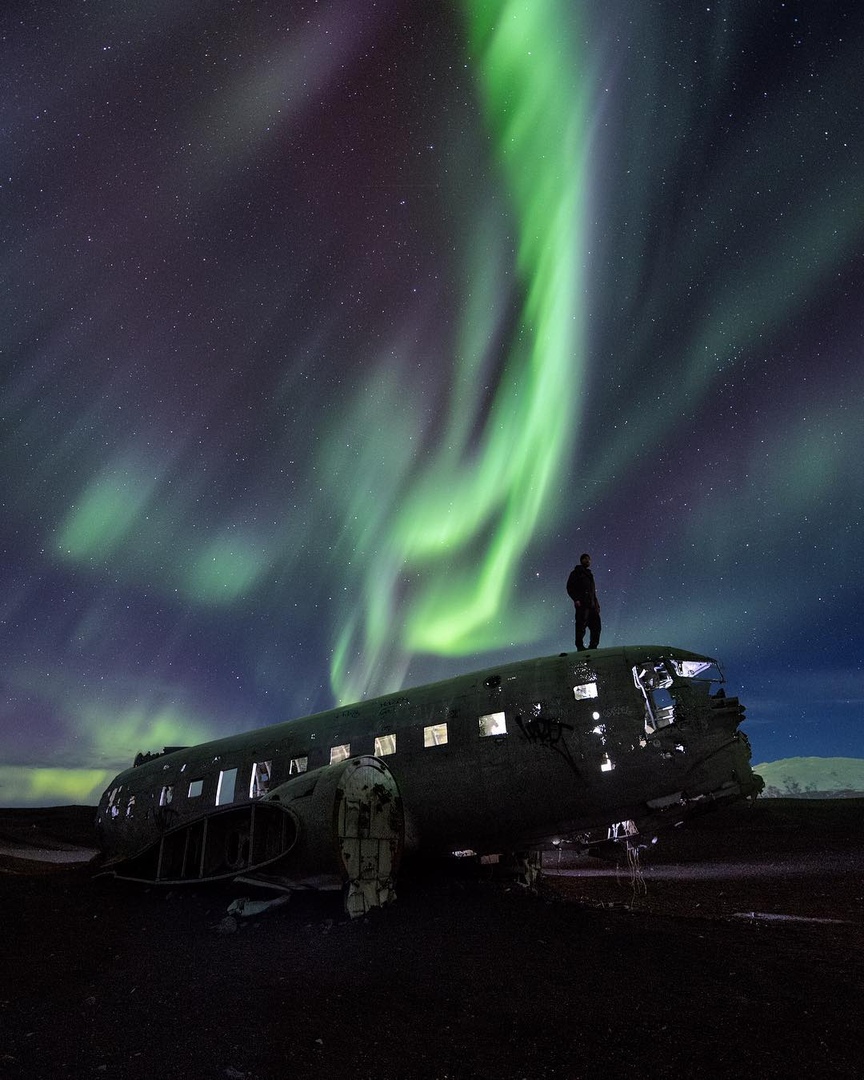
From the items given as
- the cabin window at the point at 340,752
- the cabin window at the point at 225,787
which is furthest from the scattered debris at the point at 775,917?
the cabin window at the point at 225,787

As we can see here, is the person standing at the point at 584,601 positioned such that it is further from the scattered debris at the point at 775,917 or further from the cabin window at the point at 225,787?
the cabin window at the point at 225,787

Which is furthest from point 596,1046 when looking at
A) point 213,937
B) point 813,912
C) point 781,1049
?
point 813,912

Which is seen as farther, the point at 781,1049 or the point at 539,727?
the point at 539,727

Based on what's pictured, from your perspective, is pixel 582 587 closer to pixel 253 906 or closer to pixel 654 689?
pixel 654 689

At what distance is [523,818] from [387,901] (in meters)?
3.75

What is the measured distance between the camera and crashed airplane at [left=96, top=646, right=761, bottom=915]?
48.3 feet

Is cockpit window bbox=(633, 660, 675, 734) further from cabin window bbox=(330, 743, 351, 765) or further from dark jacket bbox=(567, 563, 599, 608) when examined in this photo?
cabin window bbox=(330, 743, 351, 765)

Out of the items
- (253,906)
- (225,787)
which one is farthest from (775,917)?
(225,787)

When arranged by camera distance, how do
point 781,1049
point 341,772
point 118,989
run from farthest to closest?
point 341,772 → point 118,989 → point 781,1049

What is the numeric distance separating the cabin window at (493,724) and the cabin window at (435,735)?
118cm

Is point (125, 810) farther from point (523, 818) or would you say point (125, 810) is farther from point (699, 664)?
point (699, 664)

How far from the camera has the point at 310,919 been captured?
49.2 ft

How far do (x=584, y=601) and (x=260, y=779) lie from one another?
40.0 ft

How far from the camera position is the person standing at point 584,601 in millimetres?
18516
